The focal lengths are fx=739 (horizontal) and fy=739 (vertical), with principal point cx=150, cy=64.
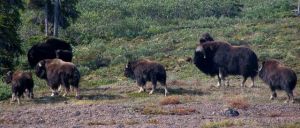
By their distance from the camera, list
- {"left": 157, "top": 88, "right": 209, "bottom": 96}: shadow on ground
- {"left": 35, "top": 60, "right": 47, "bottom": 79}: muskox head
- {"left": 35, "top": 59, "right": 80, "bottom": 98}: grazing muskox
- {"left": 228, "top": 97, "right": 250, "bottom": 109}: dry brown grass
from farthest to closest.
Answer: {"left": 35, "top": 60, "right": 47, "bottom": 79}: muskox head < {"left": 157, "top": 88, "right": 209, "bottom": 96}: shadow on ground < {"left": 35, "top": 59, "right": 80, "bottom": 98}: grazing muskox < {"left": 228, "top": 97, "right": 250, "bottom": 109}: dry brown grass

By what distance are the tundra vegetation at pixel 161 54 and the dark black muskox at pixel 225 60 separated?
0.77 meters

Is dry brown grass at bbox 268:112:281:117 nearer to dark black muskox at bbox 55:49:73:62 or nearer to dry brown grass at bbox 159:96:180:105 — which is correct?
dry brown grass at bbox 159:96:180:105

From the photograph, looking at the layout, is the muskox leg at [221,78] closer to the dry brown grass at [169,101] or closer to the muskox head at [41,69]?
the dry brown grass at [169,101]

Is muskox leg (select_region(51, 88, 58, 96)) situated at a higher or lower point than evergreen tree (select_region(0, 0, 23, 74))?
lower

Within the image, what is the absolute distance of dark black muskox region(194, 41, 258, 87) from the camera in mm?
31391

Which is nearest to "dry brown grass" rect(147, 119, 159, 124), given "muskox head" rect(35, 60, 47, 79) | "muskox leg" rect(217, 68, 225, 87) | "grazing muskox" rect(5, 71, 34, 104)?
"grazing muskox" rect(5, 71, 34, 104)

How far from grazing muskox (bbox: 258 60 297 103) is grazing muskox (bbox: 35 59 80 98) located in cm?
713

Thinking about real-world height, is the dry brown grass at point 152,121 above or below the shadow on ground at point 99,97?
above

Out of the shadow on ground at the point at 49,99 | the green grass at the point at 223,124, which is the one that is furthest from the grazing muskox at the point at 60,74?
Result: the green grass at the point at 223,124

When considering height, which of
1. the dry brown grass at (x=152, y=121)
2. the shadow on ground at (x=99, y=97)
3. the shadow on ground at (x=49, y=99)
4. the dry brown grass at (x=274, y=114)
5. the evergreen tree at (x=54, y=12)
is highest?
the evergreen tree at (x=54, y=12)

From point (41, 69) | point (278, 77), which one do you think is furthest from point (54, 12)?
point (278, 77)

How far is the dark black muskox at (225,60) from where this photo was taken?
31391 millimetres

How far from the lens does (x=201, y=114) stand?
76.9 ft

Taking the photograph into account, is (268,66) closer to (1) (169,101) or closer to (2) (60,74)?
(1) (169,101)
